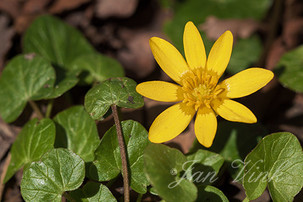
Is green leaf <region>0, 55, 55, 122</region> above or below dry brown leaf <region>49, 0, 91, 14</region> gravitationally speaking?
below

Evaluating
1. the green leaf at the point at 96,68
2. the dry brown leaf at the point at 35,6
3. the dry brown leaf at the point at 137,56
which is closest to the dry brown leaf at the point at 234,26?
the dry brown leaf at the point at 137,56

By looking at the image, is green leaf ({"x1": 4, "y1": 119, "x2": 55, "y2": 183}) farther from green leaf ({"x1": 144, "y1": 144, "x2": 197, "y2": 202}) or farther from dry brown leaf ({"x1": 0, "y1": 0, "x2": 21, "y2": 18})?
dry brown leaf ({"x1": 0, "y1": 0, "x2": 21, "y2": 18})

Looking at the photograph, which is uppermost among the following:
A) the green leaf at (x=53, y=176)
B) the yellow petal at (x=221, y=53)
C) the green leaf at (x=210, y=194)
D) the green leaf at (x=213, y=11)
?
the yellow petal at (x=221, y=53)

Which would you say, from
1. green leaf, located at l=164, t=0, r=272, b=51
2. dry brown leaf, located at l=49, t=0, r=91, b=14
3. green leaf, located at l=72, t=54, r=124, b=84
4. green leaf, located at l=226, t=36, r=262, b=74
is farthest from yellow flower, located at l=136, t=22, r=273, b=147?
dry brown leaf, located at l=49, t=0, r=91, b=14

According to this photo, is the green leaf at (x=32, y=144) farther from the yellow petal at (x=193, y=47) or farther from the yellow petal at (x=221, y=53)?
the yellow petal at (x=221, y=53)

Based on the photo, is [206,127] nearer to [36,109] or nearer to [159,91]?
[159,91]

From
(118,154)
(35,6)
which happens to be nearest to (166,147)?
(118,154)

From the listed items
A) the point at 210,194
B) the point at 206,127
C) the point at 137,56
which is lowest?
the point at 210,194
